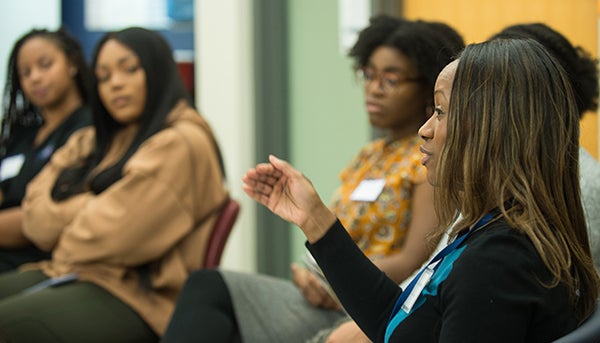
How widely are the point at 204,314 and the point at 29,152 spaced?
5.61 feet

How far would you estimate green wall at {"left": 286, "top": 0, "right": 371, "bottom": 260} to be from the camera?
156 inches

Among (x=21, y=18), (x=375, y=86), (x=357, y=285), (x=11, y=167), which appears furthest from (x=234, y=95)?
(x=357, y=285)

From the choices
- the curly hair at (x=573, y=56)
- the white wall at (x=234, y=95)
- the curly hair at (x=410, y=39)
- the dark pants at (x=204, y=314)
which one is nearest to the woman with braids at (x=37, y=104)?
the white wall at (x=234, y=95)

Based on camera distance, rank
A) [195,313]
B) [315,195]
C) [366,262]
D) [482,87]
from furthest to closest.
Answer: [195,313], [315,195], [366,262], [482,87]

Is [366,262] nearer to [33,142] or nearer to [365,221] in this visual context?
[365,221]

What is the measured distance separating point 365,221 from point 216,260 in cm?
68

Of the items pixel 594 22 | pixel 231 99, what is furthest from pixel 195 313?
pixel 231 99

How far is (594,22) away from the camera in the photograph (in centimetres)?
276

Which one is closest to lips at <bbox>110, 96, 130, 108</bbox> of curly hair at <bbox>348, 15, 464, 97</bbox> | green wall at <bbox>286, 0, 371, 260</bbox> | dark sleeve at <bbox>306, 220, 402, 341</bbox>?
curly hair at <bbox>348, 15, 464, 97</bbox>

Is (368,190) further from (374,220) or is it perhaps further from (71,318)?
(71,318)

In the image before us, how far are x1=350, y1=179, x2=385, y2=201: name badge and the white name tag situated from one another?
1.79 metres

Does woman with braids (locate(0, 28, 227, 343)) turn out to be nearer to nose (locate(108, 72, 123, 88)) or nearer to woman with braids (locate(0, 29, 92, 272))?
nose (locate(108, 72, 123, 88))

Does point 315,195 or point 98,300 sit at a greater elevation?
point 315,195

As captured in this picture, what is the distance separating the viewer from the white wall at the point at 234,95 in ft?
14.2
